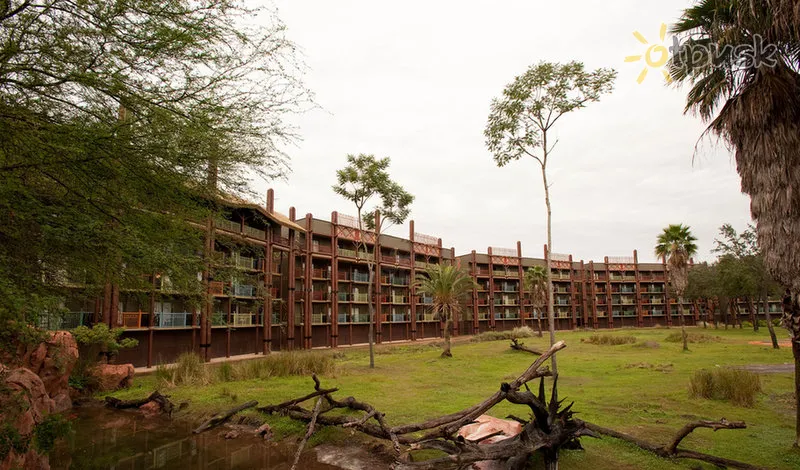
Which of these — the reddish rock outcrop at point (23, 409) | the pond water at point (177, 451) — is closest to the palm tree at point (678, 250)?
the pond water at point (177, 451)

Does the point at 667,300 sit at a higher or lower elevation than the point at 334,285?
lower

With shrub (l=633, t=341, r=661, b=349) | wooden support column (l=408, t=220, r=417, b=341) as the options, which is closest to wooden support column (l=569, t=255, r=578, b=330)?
wooden support column (l=408, t=220, r=417, b=341)

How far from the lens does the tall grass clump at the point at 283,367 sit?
18.8 meters

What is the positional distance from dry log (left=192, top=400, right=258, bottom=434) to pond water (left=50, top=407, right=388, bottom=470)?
158mm

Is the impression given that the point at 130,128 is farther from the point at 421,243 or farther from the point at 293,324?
the point at 421,243

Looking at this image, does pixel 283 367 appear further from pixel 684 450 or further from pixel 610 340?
pixel 610 340

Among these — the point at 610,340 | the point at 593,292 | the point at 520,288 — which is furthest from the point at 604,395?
the point at 593,292

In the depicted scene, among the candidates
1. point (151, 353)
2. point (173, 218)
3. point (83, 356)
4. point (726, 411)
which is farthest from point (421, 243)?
point (173, 218)

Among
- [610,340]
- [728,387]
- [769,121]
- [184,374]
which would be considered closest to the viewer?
[769,121]

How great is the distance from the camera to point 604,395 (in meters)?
14.4

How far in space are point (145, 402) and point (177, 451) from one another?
16.9 feet

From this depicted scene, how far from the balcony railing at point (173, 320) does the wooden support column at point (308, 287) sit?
38.8 feet

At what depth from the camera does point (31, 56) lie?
4.55 metres

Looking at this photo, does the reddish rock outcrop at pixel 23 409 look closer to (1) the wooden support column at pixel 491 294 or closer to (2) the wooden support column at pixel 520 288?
(1) the wooden support column at pixel 491 294
